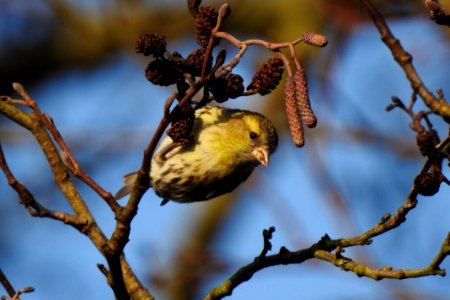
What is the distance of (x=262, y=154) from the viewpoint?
300cm

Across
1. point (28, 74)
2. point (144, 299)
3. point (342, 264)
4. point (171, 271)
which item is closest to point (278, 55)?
point (342, 264)

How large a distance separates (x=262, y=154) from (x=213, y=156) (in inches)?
7.3

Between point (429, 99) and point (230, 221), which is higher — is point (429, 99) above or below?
below

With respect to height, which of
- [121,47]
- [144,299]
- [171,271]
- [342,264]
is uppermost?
[121,47]

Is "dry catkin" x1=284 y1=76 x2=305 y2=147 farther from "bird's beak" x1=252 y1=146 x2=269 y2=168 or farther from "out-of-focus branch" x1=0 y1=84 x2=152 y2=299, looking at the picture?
"bird's beak" x1=252 y1=146 x2=269 y2=168

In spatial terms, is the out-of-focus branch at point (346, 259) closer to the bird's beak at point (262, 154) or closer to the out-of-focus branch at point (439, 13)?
the out-of-focus branch at point (439, 13)

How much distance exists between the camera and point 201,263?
4.51 meters

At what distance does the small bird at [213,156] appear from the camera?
296 cm

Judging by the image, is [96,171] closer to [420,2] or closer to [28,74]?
[28,74]

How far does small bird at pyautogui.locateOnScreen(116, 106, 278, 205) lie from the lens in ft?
9.71

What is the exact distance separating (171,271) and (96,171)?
39.3 inches

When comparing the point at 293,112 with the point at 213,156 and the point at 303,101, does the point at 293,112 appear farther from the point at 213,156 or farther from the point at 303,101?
the point at 213,156

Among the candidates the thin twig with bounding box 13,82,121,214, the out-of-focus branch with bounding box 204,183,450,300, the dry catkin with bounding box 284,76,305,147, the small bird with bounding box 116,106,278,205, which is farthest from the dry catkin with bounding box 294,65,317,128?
the small bird with bounding box 116,106,278,205

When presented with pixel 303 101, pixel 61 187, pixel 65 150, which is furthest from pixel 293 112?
pixel 61 187
